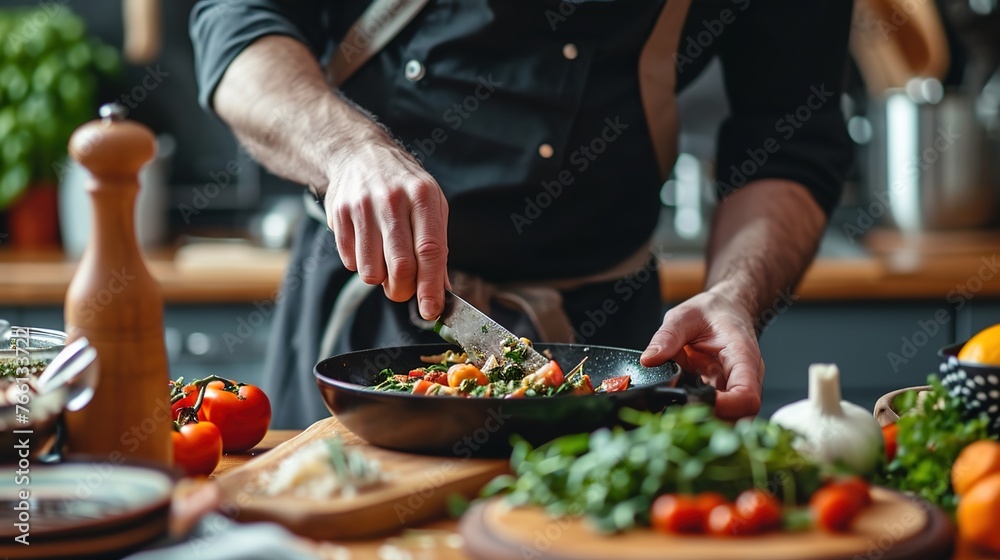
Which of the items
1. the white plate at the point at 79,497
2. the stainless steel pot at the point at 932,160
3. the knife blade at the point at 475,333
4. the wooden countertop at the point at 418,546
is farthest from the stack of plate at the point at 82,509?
the stainless steel pot at the point at 932,160

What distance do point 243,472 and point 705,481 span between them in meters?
0.39

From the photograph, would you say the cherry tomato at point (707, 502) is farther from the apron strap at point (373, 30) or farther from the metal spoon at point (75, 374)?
the apron strap at point (373, 30)

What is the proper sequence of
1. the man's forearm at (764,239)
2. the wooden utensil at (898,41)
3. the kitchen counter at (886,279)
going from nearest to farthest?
1. the man's forearm at (764,239)
2. the kitchen counter at (886,279)
3. the wooden utensil at (898,41)

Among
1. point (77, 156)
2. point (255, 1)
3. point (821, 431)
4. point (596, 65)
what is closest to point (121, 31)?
point (255, 1)

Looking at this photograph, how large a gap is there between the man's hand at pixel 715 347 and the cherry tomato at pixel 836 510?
330 mm

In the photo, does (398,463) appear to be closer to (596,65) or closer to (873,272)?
(596,65)

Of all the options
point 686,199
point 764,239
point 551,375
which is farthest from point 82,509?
point 686,199

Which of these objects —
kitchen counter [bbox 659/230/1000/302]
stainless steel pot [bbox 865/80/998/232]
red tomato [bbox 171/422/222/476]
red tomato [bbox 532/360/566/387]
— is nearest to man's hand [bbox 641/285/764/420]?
red tomato [bbox 532/360/566/387]

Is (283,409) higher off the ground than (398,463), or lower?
lower

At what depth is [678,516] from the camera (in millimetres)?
748

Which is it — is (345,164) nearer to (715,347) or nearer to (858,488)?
(715,347)

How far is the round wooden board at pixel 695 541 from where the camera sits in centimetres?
72

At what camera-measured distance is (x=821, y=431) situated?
929 millimetres

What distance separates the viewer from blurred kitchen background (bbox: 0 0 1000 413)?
2363mm
